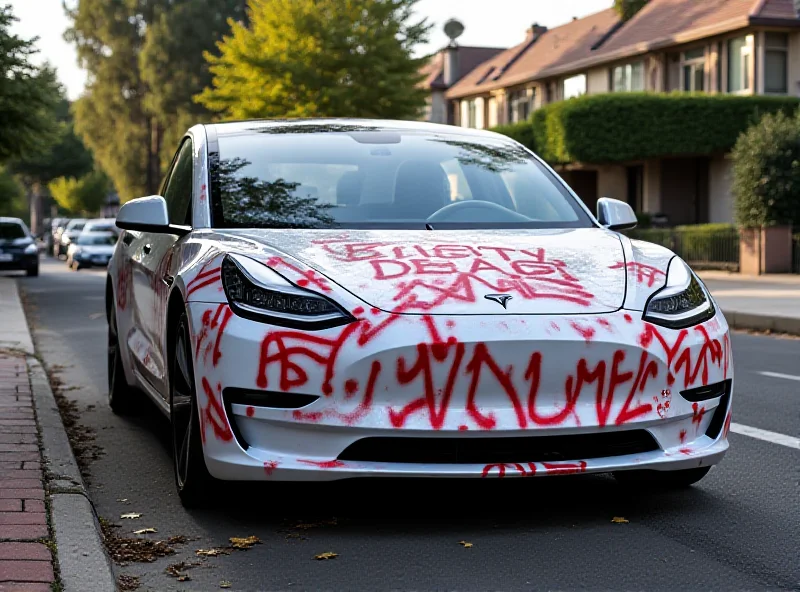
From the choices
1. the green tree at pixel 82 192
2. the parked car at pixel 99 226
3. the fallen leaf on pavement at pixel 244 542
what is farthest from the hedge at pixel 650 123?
the green tree at pixel 82 192

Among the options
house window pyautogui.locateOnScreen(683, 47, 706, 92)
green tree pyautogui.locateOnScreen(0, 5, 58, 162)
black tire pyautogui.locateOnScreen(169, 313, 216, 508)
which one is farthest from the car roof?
house window pyautogui.locateOnScreen(683, 47, 706, 92)

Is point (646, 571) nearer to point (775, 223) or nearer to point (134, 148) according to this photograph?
point (775, 223)

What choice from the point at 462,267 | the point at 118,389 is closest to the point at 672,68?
the point at 118,389

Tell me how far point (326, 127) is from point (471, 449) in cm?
246

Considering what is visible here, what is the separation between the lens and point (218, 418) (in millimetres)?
4777

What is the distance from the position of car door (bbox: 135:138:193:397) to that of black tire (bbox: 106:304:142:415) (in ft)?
3.38

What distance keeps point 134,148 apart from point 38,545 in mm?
61405

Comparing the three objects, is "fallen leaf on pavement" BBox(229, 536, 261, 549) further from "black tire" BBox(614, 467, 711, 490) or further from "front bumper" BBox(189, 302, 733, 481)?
"black tire" BBox(614, 467, 711, 490)

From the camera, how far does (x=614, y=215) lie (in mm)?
6160

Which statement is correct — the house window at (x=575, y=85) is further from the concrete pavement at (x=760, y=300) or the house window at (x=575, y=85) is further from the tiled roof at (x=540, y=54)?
the concrete pavement at (x=760, y=300)

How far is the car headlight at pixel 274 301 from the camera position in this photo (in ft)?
15.3

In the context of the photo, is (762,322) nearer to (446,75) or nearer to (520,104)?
(520,104)

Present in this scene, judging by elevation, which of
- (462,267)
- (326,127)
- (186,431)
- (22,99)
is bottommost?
(186,431)

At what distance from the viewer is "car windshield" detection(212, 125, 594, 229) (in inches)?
228
